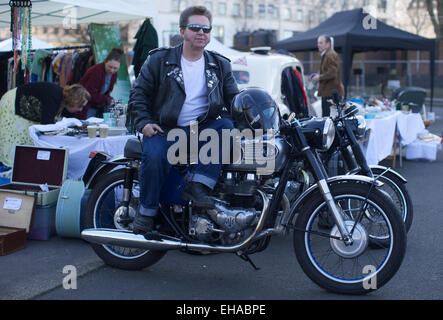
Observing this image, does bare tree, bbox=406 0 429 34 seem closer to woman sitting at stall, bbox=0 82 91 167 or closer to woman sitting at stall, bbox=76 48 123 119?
Answer: woman sitting at stall, bbox=76 48 123 119

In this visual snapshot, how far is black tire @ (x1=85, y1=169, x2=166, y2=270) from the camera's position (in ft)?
14.3

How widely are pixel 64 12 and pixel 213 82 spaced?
7254 millimetres

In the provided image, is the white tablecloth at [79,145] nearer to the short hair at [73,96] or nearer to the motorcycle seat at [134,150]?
the short hair at [73,96]

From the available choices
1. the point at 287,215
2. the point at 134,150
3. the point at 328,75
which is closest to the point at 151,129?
the point at 134,150

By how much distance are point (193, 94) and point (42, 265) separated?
1898 mm

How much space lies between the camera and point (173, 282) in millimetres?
4160

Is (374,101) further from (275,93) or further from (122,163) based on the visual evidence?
(122,163)

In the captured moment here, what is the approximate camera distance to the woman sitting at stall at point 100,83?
8.04 metres

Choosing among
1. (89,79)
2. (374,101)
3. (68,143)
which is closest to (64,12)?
(89,79)

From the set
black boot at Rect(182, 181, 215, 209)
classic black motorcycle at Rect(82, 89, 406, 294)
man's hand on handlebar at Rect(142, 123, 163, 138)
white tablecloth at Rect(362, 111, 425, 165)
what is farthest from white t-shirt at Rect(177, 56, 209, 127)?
white tablecloth at Rect(362, 111, 425, 165)

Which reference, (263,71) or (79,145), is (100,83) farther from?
(263,71)

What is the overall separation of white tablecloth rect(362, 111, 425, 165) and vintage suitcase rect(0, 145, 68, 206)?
14.2 feet

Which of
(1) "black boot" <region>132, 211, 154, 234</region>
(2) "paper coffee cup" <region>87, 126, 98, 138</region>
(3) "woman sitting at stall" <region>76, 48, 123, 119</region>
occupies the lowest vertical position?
(1) "black boot" <region>132, 211, 154, 234</region>
